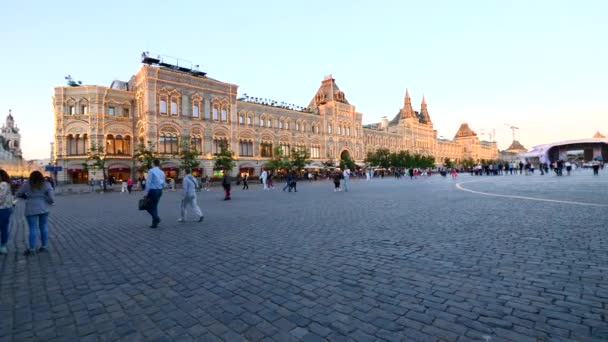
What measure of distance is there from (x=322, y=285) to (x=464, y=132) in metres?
154

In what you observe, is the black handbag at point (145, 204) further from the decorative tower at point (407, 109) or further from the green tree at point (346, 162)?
the decorative tower at point (407, 109)

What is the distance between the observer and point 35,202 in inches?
232

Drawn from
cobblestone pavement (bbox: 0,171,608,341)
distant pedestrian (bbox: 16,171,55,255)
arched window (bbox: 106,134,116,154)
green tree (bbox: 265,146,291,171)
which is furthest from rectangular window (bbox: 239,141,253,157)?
distant pedestrian (bbox: 16,171,55,255)

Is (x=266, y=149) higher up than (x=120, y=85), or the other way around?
(x=120, y=85)

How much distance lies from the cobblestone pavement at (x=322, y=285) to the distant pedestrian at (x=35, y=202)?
442 mm

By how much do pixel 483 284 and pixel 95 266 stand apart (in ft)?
18.3

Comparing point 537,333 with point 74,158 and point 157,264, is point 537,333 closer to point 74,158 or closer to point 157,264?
point 157,264

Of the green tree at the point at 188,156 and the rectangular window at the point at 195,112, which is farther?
the rectangular window at the point at 195,112

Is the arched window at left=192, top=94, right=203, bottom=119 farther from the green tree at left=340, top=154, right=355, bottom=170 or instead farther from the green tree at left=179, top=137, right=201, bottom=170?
the green tree at left=340, top=154, right=355, bottom=170

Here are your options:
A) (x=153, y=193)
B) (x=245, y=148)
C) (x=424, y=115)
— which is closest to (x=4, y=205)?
(x=153, y=193)

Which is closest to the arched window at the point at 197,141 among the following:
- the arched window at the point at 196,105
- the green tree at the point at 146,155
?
the arched window at the point at 196,105

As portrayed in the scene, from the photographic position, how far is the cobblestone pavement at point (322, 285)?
2.71 meters

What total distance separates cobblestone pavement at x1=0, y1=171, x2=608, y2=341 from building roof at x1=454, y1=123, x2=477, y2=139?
481 ft

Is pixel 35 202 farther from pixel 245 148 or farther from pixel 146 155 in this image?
pixel 245 148
